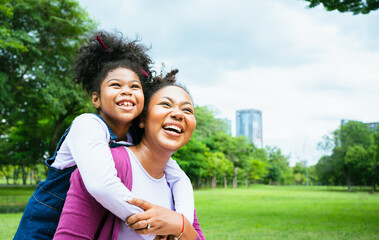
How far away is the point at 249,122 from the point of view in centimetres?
18475

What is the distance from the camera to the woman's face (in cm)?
178

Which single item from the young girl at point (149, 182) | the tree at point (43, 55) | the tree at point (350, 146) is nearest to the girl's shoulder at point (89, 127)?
the young girl at point (149, 182)

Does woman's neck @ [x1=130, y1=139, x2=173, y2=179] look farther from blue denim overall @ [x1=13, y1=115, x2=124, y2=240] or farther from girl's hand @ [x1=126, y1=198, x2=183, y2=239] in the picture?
girl's hand @ [x1=126, y1=198, x2=183, y2=239]

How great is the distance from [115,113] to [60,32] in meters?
17.5

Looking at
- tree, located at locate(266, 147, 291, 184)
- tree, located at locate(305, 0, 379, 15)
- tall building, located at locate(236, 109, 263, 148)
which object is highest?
tall building, located at locate(236, 109, 263, 148)

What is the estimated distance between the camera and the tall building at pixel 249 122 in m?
183

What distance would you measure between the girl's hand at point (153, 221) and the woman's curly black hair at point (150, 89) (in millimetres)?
563

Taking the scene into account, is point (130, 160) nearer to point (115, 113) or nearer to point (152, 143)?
point (152, 143)

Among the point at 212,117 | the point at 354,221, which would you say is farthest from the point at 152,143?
the point at 212,117

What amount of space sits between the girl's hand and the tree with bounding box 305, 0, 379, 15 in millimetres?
8029

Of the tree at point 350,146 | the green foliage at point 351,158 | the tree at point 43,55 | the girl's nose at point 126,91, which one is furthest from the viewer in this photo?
the tree at point 350,146

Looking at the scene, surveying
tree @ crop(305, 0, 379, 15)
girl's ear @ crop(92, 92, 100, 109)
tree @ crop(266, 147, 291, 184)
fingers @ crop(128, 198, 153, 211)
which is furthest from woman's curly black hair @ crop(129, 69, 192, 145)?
tree @ crop(266, 147, 291, 184)

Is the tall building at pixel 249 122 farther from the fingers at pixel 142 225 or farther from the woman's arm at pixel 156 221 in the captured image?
the fingers at pixel 142 225

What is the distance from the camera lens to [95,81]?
212 cm
